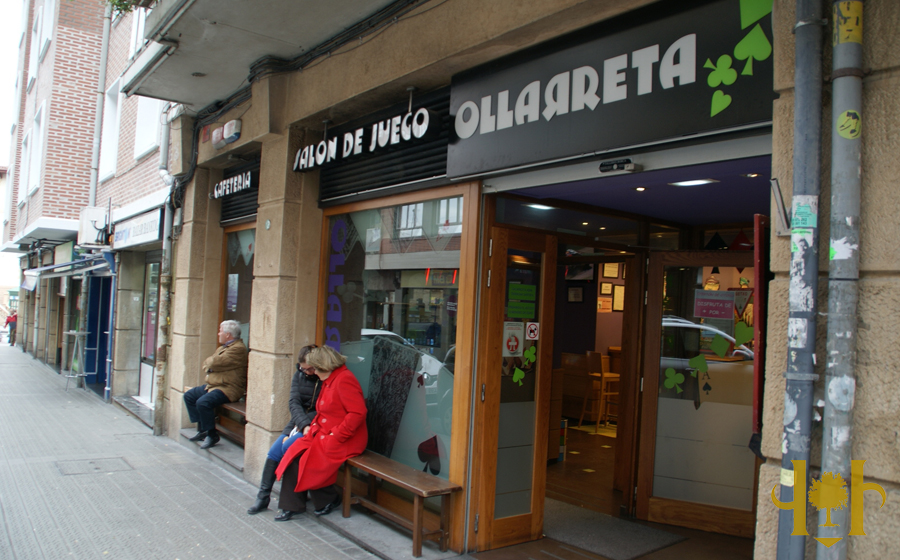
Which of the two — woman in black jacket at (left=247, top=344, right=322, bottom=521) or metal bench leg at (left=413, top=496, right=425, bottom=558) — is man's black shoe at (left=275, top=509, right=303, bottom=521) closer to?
woman in black jacket at (left=247, top=344, right=322, bottom=521)

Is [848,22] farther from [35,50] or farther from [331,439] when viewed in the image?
[35,50]

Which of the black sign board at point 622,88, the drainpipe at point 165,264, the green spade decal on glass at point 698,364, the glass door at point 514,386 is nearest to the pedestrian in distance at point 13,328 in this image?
the drainpipe at point 165,264

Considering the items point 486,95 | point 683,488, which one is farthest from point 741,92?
point 683,488

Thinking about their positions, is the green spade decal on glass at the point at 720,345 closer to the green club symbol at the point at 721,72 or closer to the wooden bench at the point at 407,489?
the wooden bench at the point at 407,489

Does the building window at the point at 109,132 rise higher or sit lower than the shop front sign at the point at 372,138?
higher

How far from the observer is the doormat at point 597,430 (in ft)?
30.9

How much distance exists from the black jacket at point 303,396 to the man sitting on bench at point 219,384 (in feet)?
7.04

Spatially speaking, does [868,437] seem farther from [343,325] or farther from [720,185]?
[343,325]

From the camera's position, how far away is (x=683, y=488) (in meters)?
5.47

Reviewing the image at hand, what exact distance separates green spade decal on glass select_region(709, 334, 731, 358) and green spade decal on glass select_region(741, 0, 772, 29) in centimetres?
306

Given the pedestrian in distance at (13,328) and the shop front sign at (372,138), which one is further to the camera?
the pedestrian in distance at (13,328)

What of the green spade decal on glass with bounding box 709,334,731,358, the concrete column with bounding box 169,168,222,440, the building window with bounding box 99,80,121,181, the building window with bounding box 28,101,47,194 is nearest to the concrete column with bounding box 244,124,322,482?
the concrete column with bounding box 169,168,222,440

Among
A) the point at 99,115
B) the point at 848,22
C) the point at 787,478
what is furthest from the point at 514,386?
the point at 99,115

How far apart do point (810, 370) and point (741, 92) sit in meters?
1.36
